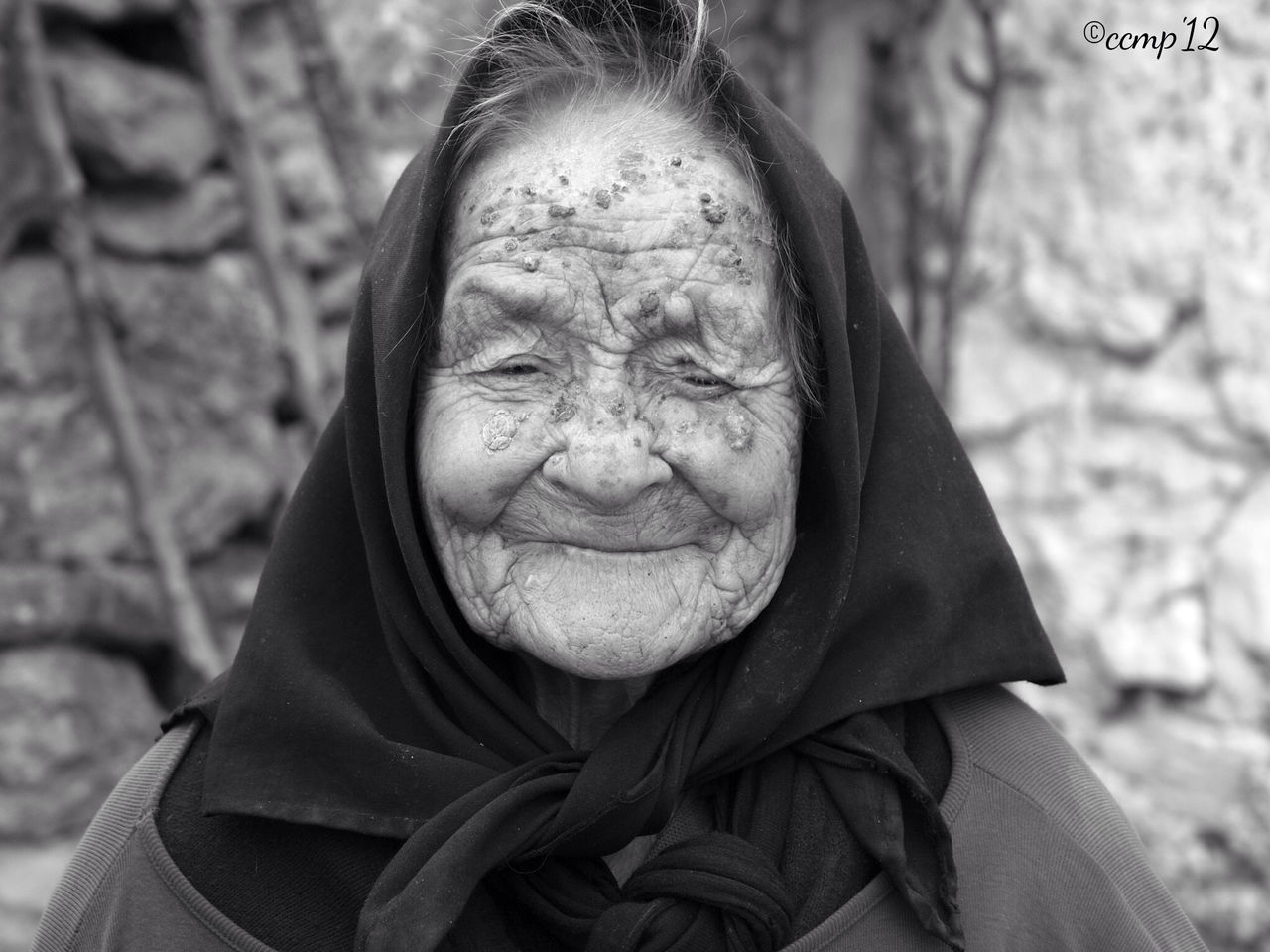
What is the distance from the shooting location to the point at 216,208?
3678 millimetres

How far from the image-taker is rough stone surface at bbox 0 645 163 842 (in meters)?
3.10

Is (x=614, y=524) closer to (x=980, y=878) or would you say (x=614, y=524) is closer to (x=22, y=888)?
(x=980, y=878)

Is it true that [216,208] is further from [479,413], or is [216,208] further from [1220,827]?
[1220,827]

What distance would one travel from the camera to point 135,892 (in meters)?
1.65

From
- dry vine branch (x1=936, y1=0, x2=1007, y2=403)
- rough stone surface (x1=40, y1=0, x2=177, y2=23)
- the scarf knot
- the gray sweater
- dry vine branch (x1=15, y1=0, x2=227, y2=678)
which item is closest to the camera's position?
the scarf knot

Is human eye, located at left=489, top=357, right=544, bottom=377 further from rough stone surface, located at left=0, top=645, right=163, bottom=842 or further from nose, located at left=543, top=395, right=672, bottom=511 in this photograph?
rough stone surface, located at left=0, top=645, right=163, bottom=842

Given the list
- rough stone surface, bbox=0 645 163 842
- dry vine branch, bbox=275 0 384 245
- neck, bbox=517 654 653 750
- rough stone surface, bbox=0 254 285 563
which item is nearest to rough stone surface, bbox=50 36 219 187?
rough stone surface, bbox=0 254 285 563

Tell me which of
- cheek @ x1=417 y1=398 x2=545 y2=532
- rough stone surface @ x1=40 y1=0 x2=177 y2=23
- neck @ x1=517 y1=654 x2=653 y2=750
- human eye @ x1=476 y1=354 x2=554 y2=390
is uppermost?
rough stone surface @ x1=40 y1=0 x2=177 y2=23

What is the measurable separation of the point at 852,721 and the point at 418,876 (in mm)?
566

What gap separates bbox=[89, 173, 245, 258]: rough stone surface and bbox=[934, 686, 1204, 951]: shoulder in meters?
2.56

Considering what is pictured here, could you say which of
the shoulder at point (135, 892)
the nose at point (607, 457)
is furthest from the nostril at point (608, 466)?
the shoulder at point (135, 892)

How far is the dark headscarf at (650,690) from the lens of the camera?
5.03ft

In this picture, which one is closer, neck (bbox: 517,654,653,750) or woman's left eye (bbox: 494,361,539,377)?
woman's left eye (bbox: 494,361,539,377)

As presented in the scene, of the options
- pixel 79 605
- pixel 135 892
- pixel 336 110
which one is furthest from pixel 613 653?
pixel 336 110
